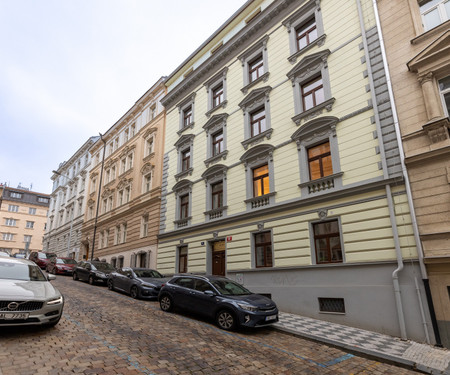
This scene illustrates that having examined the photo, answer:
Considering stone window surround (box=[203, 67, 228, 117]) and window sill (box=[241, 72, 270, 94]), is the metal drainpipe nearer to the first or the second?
window sill (box=[241, 72, 270, 94])

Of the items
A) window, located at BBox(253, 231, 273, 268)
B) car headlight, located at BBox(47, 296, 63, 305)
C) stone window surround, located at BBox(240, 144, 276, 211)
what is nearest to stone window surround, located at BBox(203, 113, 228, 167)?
stone window surround, located at BBox(240, 144, 276, 211)

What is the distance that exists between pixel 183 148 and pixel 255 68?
7181 millimetres

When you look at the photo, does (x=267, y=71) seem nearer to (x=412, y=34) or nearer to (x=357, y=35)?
(x=357, y=35)

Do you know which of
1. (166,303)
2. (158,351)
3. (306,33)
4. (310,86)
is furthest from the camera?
(306,33)

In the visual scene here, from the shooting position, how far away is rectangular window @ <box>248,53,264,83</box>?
16266 millimetres

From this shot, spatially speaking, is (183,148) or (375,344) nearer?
(375,344)

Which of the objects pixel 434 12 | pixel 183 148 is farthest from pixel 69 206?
pixel 434 12

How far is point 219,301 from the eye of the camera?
8.66 metres

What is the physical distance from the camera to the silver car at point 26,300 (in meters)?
5.72

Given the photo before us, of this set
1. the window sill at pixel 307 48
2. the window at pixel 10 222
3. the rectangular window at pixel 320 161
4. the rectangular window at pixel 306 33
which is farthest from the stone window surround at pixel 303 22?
the window at pixel 10 222

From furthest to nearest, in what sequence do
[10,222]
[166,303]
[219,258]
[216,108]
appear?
[10,222] < [216,108] < [219,258] < [166,303]

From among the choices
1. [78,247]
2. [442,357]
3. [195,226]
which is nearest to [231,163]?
[195,226]

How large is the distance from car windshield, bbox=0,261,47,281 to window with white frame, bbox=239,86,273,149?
35.1 feet

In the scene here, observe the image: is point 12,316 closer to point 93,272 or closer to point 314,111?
point 314,111
